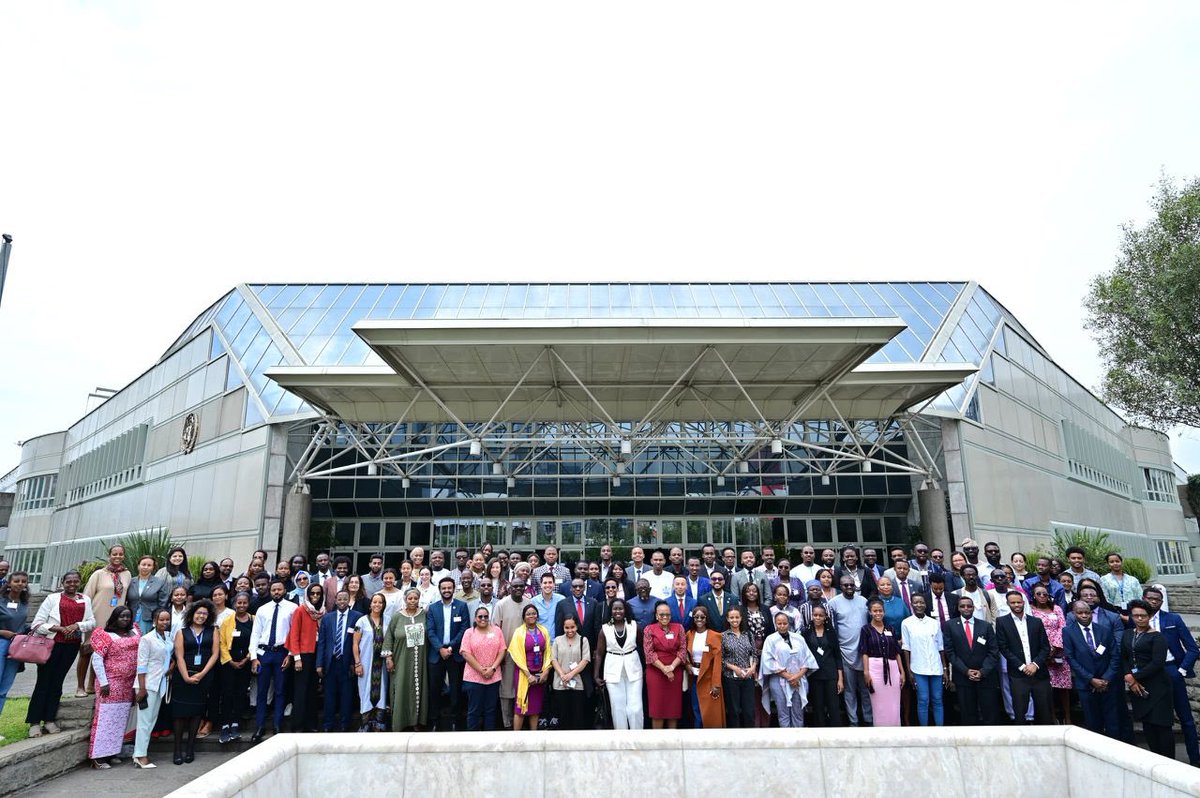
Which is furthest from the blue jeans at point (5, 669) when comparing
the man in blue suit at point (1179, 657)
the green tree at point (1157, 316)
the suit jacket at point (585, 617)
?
the green tree at point (1157, 316)

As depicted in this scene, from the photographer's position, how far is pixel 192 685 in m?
7.27

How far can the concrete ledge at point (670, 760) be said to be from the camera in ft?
17.7

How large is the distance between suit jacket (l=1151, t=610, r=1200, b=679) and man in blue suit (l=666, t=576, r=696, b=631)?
196 inches

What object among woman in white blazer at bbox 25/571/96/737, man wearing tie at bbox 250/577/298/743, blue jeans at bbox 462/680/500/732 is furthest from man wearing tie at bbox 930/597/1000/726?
woman in white blazer at bbox 25/571/96/737

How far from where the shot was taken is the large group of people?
23.5 feet

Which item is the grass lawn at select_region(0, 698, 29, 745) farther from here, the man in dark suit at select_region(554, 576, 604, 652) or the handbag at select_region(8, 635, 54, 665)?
the man in dark suit at select_region(554, 576, 604, 652)

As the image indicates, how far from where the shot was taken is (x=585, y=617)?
26.8ft

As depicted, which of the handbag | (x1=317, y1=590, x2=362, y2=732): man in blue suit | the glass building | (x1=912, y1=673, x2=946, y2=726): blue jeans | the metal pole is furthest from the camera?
the glass building

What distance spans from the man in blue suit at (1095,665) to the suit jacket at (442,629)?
22.4 ft

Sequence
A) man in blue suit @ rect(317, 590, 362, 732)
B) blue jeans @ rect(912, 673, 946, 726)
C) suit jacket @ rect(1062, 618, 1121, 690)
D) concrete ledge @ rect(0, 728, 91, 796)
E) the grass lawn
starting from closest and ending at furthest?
1. concrete ledge @ rect(0, 728, 91, 796)
2. the grass lawn
3. suit jacket @ rect(1062, 618, 1121, 690)
4. blue jeans @ rect(912, 673, 946, 726)
5. man in blue suit @ rect(317, 590, 362, 732)

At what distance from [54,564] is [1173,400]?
4458 cm

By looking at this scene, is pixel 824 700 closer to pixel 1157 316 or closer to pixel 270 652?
pixel 270 652

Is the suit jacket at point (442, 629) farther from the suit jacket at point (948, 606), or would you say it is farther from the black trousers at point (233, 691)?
the suit jacket at point (948, 606)

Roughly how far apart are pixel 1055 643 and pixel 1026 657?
1.98 feet
